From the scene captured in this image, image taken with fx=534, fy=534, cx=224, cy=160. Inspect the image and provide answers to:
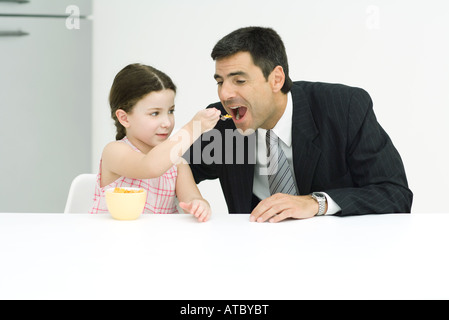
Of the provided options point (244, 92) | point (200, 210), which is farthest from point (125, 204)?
point (244, 92)

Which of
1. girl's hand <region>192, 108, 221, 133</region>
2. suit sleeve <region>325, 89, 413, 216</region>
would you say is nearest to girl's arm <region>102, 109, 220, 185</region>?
girl's hand <region>192, 108, 221, 133</region>

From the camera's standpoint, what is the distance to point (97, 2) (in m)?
2.81

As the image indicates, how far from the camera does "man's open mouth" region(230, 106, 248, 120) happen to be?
5.16ft

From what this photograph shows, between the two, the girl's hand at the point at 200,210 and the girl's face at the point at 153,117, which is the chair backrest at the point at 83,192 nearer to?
the girl's face at the point at 153,117

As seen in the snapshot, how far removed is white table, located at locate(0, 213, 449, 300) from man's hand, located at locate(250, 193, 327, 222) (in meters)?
0.02

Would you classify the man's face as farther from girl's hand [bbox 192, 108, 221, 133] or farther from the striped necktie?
girl's hand [bbox 192, 108, 221, 133]

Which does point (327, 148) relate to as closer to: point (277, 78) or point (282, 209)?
point (277, 78)

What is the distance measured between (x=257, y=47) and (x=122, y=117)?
43cm

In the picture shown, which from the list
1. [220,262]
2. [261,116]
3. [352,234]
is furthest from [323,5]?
[220,262]

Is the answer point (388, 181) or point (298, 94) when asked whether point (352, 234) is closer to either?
point (388, 181)

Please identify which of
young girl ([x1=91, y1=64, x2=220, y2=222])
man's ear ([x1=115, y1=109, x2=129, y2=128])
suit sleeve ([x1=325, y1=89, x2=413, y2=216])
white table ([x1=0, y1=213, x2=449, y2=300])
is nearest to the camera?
white table ([x1=0, y1=213, x2=449, y2=300])

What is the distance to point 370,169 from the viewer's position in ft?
4.82

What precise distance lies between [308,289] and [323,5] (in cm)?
226

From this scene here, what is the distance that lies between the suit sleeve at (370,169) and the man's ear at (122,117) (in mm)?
Result: 602
